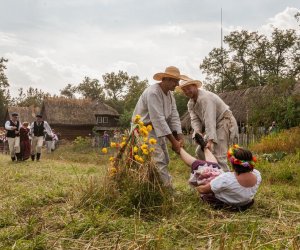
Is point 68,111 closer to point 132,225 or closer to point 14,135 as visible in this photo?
point 14,135

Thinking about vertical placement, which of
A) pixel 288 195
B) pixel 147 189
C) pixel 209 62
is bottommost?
pixel 288 195

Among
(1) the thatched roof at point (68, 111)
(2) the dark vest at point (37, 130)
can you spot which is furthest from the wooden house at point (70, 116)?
(2) the dark vest at point (37, 130)

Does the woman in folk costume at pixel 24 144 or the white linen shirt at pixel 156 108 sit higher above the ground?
the white linen shirt at pixel 156 108

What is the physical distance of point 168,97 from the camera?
5898mm

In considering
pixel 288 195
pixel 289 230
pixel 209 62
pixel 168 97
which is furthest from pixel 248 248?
pixel 209 62

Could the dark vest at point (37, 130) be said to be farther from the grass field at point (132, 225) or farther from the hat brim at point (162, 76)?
the hat brim at point (162, 76)

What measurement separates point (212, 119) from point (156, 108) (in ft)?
2.76

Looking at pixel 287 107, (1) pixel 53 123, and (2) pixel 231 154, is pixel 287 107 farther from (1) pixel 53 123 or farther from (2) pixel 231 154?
(1) pixel 53 123

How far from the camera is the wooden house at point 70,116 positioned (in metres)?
44.4

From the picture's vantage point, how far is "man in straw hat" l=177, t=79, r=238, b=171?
5.79 meters

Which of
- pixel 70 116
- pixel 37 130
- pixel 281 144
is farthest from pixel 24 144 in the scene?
pixel 70 116

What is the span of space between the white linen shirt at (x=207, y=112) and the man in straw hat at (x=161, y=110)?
412 millimetres

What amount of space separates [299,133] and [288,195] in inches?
277

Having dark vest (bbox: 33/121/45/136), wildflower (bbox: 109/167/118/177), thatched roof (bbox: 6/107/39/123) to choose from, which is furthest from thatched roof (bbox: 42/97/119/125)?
wildflower (bbox: 109/167/118/177)
